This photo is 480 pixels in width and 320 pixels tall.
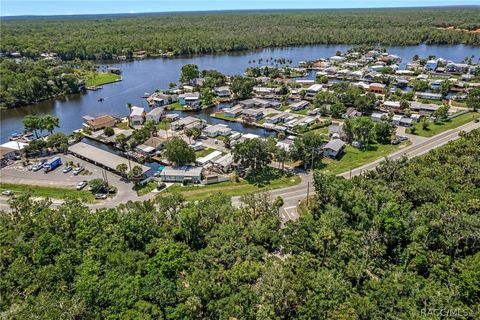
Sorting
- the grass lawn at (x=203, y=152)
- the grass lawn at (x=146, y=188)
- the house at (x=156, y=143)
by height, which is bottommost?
the grass lawn at (x=146, y=188)

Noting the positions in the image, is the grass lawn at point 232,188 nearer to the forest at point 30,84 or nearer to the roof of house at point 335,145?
the roof of house at point 335,145

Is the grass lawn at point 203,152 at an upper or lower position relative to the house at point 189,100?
lower

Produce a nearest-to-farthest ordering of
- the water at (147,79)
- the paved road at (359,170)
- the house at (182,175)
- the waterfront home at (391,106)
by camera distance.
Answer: the paved road at (359,170)
the house at (182,175)
the waterfront home at (391,106)
the water at (147,79)

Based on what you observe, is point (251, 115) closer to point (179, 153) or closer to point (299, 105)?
point (299, 105)

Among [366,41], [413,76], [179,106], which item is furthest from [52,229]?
[366,41]

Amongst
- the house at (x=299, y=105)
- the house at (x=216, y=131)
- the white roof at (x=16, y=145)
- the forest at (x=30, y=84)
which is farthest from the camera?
the forest at (x=30, y=84)

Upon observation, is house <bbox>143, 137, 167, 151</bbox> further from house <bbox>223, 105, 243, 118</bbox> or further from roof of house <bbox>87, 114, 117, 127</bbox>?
house <bbox>223, 105, 243, 118</bbox>

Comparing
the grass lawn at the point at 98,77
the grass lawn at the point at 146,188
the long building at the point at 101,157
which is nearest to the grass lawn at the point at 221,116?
the long building at the point at 101,157

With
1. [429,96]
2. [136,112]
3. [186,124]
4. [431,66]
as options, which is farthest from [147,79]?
[431,66]
